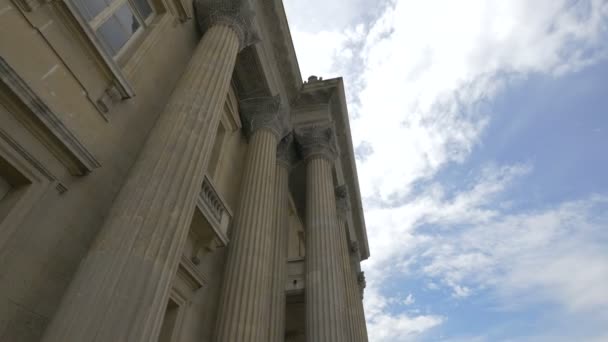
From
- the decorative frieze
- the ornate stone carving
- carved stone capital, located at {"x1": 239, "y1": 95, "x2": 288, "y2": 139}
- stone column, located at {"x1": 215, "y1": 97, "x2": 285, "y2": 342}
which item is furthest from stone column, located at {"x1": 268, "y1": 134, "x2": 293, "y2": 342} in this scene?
the ornate stone carving

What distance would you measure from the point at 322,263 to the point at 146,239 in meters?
7.31

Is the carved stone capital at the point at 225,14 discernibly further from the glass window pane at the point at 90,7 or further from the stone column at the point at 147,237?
the glass window pane at the point at 90,7

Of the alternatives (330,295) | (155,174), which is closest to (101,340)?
(155,174)

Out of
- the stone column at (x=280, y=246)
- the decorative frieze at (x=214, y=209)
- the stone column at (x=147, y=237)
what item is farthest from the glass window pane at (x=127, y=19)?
the stone column at (x=280, y=246)

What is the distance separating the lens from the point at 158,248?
4785 mm

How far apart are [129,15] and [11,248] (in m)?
5.40

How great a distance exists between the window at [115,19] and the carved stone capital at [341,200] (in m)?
11.3

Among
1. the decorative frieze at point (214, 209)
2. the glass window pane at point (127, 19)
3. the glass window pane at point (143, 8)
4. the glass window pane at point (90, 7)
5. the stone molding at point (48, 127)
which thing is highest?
the glass window pane at point (143, 8)

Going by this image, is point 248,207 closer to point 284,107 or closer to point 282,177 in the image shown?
point 282,177

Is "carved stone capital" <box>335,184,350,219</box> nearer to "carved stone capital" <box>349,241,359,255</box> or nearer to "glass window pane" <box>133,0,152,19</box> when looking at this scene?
"carved stone capital" <box>349,241,359,255</box>

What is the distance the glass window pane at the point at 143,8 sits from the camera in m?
7.96

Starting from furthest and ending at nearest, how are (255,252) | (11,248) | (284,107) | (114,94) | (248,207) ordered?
(284,107) < (248,207) < (255,252) < (114,94) < (11,248)

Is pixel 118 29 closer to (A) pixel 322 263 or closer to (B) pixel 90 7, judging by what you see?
(B) pixel 90 7

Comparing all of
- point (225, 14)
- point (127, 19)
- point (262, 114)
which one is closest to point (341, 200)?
point (262, 114)
